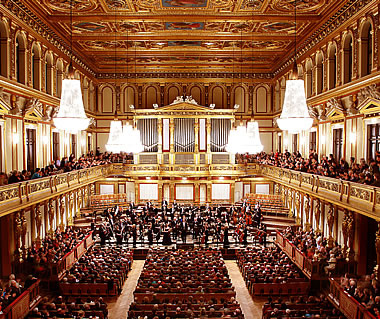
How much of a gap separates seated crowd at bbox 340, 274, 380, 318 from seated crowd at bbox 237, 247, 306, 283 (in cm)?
250

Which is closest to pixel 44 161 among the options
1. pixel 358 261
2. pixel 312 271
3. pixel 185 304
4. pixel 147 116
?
pixel 147 116

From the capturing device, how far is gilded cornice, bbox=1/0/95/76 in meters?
15.8

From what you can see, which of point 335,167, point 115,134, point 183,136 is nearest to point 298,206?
point 335,167

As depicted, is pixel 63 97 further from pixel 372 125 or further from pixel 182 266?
pixel 372 125

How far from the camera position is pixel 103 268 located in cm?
1622

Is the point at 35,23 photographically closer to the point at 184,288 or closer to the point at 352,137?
the point at 184,288

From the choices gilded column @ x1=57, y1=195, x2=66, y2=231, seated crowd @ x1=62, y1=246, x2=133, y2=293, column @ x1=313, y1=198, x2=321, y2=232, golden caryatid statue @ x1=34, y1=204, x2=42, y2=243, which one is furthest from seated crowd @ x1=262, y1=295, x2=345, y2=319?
gilded column @ x1=57, y1=195, x2=66, y2=231

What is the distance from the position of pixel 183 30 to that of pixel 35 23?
7.76 metres

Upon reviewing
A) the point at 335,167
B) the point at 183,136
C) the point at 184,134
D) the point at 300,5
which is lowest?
the point at 335,167

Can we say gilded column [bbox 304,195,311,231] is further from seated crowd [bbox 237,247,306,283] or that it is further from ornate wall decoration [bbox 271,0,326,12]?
ornate wall decoration [bbox 271,0,326,12]

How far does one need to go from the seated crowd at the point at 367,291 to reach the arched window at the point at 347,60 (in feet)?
30.2

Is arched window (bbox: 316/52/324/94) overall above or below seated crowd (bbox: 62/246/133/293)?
above

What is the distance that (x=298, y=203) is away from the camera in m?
23.0

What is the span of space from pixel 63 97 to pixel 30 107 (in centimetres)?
927
